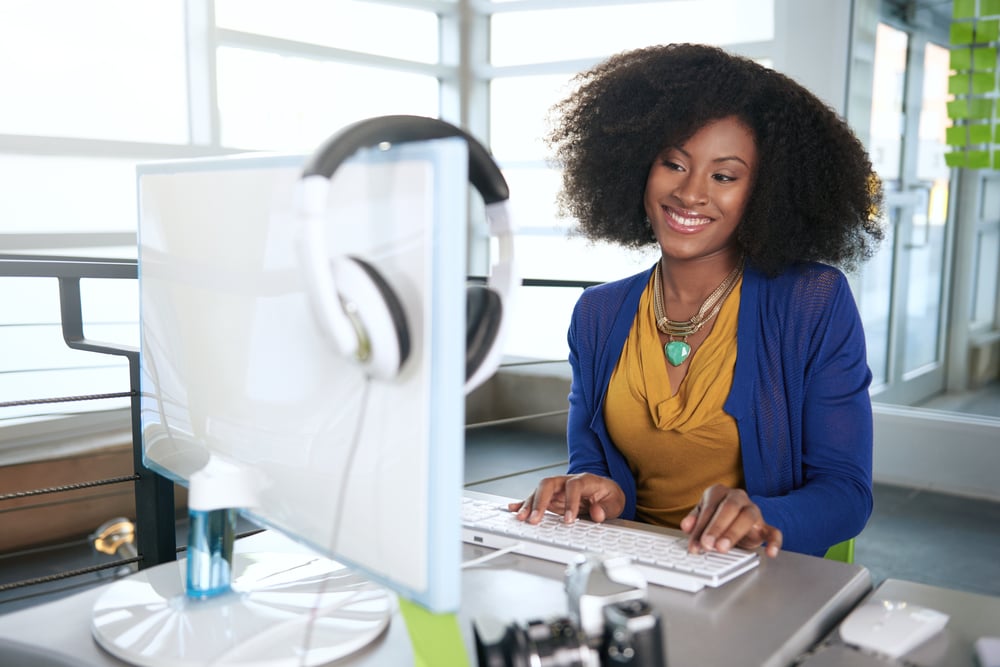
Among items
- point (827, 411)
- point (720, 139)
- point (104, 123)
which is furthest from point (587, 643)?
point (104, 123)

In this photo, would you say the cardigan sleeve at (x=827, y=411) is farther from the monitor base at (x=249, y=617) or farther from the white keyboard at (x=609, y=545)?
the monitor base at (x=249, y=617)

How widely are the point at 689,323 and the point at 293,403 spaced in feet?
2.76

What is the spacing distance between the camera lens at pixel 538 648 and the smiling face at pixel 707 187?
88 cm

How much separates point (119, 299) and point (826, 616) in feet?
10.7

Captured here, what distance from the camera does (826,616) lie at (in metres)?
0.73

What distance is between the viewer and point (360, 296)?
20.6 inches

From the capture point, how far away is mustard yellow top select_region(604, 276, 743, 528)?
4.19 feet

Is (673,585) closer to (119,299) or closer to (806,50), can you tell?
(119,299)

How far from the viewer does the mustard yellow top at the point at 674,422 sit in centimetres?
128

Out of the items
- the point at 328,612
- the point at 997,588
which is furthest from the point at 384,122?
the point at 997,588

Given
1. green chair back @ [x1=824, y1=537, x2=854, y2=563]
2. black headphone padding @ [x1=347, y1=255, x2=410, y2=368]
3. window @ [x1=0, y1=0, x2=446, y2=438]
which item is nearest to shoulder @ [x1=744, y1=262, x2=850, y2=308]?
green chair back @ [x1=824, y1=537, x2=854, y2=563]

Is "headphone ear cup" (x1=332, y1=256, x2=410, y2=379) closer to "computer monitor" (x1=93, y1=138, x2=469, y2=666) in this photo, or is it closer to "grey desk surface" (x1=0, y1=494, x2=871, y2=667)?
"computer monitor" (x1=93, y1=138, x2=469, y2=666)

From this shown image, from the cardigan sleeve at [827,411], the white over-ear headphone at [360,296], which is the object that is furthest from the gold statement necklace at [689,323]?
the white over-ear headphone at [360,296]

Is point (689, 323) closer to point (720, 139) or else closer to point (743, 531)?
point (720, 139)
